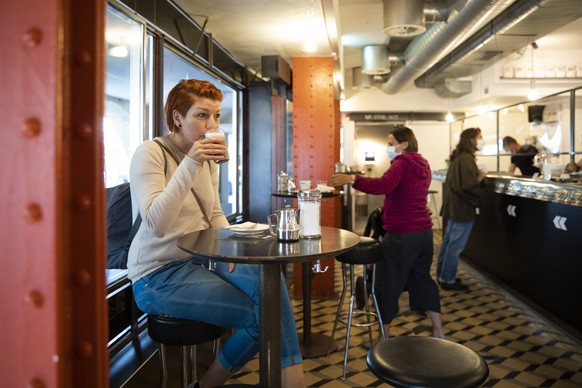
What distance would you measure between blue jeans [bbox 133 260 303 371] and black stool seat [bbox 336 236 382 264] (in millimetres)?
1132

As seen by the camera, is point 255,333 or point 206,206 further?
point 206,206

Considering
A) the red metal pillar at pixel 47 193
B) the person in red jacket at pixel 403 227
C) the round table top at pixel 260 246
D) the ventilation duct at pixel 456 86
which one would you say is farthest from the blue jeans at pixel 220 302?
the ventilation duct at pixel 456 86

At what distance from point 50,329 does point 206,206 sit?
1.53 metres

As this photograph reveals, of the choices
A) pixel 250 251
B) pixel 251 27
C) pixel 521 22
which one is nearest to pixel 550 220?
pixel 521 22

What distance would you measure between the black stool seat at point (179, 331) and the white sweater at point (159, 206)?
0.69 feet

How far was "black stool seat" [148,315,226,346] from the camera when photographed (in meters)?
1.75

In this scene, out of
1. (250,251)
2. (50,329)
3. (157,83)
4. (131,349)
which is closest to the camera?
(50,329)

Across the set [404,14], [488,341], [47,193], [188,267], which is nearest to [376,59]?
[404,14]

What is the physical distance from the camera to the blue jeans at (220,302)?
5.72 ft

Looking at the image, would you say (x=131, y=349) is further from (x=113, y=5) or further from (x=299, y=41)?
(x=299, y=41)

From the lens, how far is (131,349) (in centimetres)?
255

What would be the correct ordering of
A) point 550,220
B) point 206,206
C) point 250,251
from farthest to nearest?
point 550,220 → point 206,206 → point 250,251

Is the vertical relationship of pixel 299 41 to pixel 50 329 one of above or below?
above

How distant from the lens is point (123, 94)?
10.1 feet
